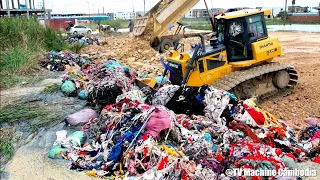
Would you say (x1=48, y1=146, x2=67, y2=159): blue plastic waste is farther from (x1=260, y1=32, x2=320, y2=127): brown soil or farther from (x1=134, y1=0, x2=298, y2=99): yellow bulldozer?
(x1=260, y1=32, x2=320, y2=127): brown soil

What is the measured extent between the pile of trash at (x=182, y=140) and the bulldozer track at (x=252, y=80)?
3.29 feet

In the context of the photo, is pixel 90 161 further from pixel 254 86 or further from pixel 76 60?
pixel 76 60

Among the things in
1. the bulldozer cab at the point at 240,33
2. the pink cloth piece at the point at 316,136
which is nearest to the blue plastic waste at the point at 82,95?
the bulldozer cab at the point at 240,33

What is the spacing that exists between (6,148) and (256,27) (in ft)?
19.0

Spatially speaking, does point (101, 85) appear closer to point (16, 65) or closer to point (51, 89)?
point (51, 89)

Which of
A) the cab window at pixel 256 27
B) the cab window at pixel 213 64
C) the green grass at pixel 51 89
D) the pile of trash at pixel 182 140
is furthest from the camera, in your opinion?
the green grass at pixel 51 89

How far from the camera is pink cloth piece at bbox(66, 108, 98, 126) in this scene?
6.17 meters

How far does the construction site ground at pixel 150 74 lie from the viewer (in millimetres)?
4695

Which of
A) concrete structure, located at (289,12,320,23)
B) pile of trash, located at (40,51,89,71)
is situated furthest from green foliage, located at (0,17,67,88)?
concrete structure, located at (289,12,320,23)

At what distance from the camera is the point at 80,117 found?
627 centimetres

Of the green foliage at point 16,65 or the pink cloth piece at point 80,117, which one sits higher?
the green foliage at point 16,65

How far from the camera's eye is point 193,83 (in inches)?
283

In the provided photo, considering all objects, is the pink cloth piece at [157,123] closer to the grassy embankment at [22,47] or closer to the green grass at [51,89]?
the green grass at [51,89]

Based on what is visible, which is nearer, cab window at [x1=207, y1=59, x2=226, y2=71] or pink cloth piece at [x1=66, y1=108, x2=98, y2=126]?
pink cloth piece at [x1=66, y1=108, x2=98, y2=126]
